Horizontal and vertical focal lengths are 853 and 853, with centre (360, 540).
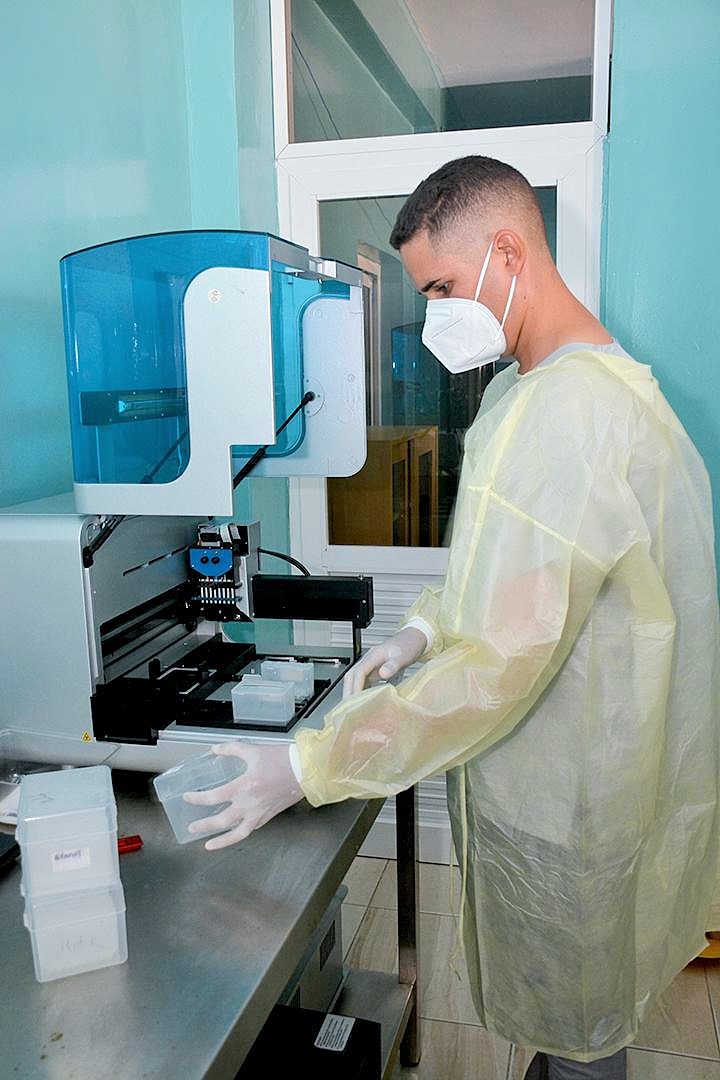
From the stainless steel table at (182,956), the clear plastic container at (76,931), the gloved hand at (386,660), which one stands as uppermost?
the gloved hand at (386,660)

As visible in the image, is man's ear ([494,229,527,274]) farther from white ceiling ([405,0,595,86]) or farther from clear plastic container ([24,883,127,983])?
white ceiling ([405,0,595,86])

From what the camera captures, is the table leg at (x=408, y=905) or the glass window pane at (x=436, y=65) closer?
the table leg at (x=408, y=905)

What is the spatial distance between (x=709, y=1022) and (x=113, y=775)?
143 centimetres

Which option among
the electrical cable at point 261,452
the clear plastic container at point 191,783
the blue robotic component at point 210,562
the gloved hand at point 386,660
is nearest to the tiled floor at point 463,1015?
the gloved hand at point 386,660

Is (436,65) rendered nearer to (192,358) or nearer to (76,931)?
(192,358)

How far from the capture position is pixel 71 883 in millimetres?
847

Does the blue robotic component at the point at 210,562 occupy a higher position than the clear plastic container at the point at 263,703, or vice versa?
the blue robotic component at the point at 210,562

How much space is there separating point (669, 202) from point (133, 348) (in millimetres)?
1387

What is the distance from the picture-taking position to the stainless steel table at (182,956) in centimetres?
75

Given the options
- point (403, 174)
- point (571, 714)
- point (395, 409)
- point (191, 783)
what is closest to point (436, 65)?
point (403, 174)

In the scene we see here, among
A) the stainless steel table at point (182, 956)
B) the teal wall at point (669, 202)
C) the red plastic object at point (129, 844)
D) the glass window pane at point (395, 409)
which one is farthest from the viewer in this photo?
the glass window pane at point (395, 409)

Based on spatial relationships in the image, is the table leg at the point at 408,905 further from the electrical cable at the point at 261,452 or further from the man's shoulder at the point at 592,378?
the man's shoulder at the point at 592,378

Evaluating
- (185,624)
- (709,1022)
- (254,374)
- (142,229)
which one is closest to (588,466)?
(254,374)

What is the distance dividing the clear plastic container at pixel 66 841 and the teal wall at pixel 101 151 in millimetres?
759
